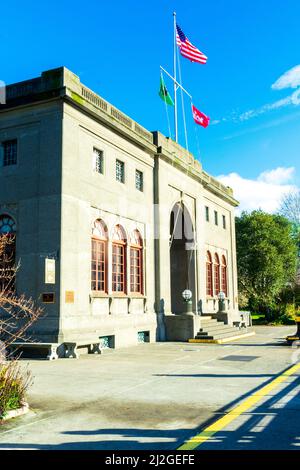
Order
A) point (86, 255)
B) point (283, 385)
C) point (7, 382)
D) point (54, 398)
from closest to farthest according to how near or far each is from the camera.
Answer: point (7, 382), point (54, 398), point (283, 385), point (86, 255)

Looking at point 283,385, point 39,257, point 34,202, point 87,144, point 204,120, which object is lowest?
point 283,385

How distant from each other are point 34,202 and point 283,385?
11.8 metres

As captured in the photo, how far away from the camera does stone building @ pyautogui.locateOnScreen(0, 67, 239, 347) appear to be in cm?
1786

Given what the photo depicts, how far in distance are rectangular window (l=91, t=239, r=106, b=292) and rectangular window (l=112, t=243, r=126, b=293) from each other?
987mm

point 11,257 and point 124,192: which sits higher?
point 124,192

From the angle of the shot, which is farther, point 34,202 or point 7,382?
point 34,202

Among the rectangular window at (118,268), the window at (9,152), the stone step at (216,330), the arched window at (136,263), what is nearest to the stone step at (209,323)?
the stone step at (216,330)

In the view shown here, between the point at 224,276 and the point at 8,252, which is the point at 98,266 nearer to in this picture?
the point at 8,252

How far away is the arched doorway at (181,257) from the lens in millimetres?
30125

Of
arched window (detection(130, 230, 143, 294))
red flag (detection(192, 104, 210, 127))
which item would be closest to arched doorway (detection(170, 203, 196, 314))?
red flag (detection(192, 104, 210, 127))

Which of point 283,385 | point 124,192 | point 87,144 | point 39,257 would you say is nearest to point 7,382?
point 283,385

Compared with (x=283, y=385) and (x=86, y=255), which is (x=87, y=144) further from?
(x=283, y=385)

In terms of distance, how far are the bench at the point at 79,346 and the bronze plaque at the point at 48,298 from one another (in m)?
1.66
